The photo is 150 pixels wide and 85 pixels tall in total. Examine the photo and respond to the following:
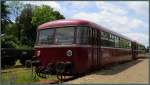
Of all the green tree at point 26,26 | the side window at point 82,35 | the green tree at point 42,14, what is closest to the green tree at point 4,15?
the green tree at point 42,14

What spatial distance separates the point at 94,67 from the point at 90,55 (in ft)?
4.93

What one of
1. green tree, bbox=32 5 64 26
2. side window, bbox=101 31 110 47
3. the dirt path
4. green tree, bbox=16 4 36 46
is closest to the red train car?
the dirt path

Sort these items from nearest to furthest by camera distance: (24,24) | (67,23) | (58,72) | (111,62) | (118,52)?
(58,72), (67,23), (111,62), (118,52), (24,24)

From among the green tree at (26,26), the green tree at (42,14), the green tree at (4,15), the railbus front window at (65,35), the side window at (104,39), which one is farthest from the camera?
the green tree at (26,26)

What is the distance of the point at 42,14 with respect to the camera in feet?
223

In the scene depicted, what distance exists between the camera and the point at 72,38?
18.1 metres

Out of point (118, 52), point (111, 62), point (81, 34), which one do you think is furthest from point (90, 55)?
point (118, 52)

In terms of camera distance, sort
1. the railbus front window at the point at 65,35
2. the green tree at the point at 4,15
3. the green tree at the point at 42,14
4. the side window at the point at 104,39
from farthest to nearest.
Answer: the green tree at the point at 42,14 < the green tree at the point at 4,15 < the side window at the point at 104,39 < the railbus front window at the point at 65,35

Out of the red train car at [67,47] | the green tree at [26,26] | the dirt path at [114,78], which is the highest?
the green tree at [26,26]

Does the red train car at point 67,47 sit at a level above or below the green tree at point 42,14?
below

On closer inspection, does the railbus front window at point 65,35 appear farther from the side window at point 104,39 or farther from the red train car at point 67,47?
the side window at point 104,39

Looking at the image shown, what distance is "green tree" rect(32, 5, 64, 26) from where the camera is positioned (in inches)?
2574

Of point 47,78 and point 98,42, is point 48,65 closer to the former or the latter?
point 47,78

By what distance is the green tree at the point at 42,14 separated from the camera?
65.4 m
